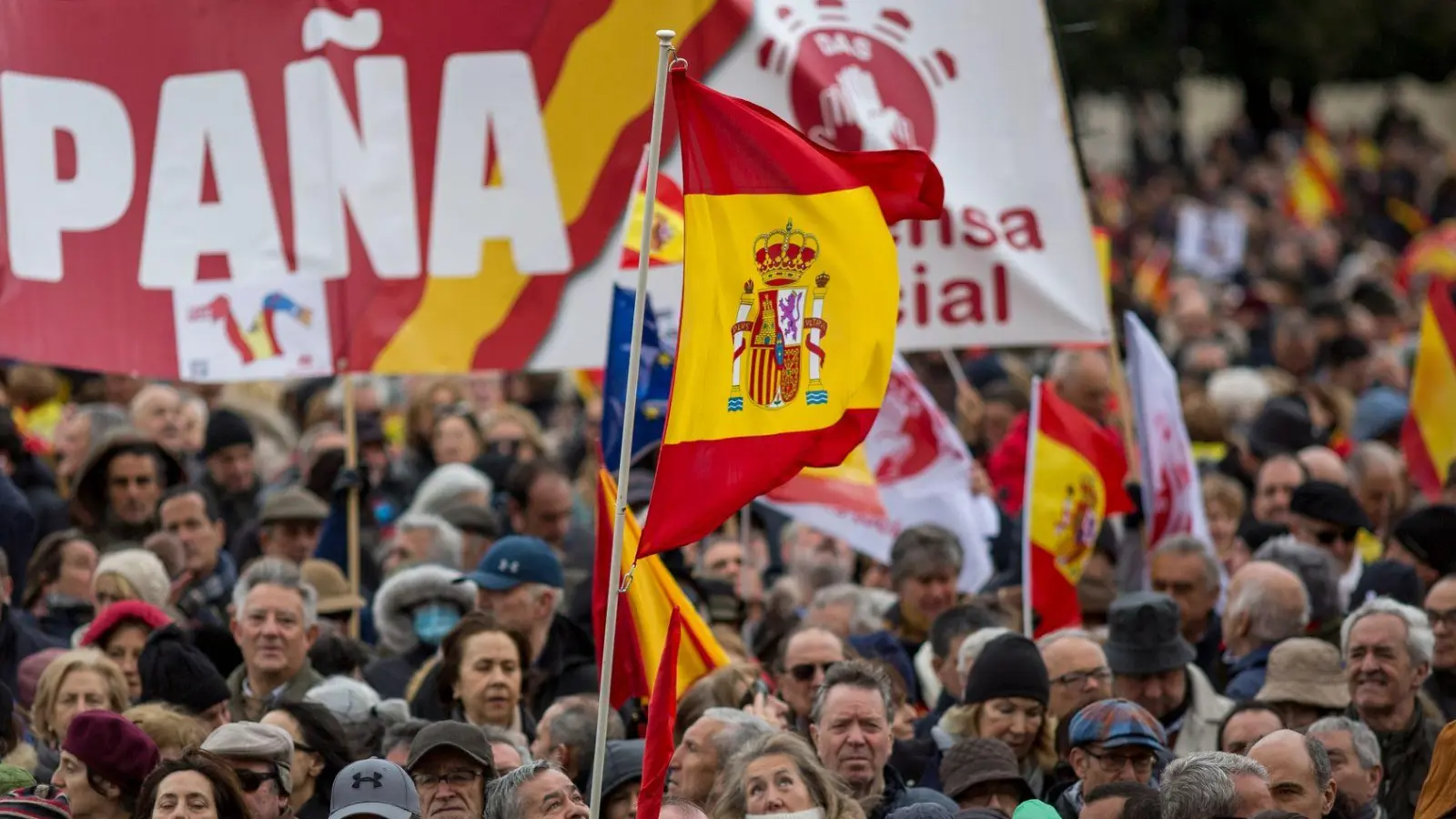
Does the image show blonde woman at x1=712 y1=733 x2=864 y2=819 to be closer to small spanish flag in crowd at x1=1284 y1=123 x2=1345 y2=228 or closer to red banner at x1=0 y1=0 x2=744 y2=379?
red banner at x1=0 y1=0 x2=744 y2=379

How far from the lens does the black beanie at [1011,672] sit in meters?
8.77

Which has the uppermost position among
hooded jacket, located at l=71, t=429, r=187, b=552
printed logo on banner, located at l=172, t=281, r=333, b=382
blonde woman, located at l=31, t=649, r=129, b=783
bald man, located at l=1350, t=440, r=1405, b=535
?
printed logo on banner, located at l=172, t=281, r=333, b=382

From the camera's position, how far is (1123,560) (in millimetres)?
12008

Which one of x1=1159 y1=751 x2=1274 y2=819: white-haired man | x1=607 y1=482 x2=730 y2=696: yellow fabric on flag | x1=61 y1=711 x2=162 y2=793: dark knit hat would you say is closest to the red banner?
x1=607 y1=482 x2=730 y2=696: yellow fabric on flag

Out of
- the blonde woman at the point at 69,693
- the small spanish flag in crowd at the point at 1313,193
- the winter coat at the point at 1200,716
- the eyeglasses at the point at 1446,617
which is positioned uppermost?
the small spanish flag in crowd at the point at 1313,193

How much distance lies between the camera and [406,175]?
1062 cm

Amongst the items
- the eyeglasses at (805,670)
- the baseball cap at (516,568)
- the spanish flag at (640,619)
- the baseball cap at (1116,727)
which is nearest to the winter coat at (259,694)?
the baseball cap at (516,568)

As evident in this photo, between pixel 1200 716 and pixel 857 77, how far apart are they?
10.5ft

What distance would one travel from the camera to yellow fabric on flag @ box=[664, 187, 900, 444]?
6914 mm

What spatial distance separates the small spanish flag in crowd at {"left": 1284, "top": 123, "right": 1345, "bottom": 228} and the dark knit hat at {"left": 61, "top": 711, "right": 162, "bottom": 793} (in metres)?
23.6

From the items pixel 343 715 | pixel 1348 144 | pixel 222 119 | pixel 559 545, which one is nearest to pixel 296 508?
pixel 559 545

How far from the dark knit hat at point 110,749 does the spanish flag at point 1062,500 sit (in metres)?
3.64

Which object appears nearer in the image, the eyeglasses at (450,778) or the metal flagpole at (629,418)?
the metal flagpole at (629,418)

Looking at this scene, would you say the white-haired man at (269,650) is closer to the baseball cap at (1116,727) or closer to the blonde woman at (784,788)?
the blonde woman at (784,788)
